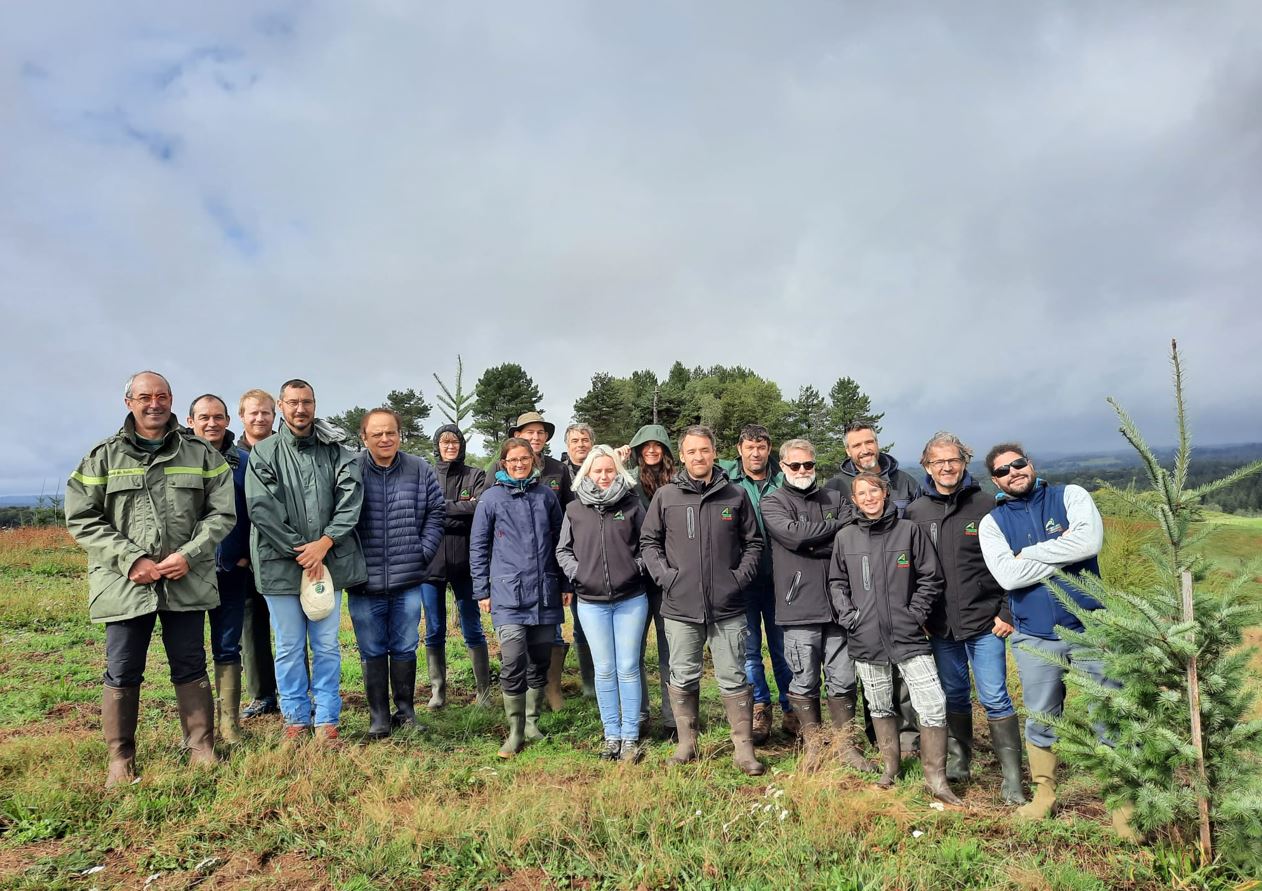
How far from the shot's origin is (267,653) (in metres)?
6.46

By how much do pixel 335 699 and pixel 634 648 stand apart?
2439mm

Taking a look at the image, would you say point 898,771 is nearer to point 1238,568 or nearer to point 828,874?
point 828,874

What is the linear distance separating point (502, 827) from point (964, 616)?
341 centimetres

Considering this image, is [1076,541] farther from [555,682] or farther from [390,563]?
[390,563]

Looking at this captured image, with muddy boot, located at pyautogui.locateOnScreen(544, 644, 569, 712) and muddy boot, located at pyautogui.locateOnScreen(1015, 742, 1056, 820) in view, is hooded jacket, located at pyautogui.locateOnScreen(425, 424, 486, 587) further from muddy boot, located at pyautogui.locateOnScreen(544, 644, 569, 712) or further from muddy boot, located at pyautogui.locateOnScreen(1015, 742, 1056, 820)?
muddy boot, located at pyautogui.locateOnScreen(1015, 742, 1056, 820)

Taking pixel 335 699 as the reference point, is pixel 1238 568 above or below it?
above

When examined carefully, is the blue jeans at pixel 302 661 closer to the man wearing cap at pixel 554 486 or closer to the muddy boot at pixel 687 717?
the man wearing cap at pixel 554 486

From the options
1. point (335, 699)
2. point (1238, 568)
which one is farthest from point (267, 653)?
point (1238, 568)

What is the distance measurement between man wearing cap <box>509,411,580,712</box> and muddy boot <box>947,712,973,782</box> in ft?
11.0

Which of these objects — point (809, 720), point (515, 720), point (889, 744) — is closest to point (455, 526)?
point (515, 720)

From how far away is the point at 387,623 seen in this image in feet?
19.4

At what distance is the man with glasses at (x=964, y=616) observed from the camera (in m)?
4.84

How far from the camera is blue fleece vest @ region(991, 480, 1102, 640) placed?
4.49 meters

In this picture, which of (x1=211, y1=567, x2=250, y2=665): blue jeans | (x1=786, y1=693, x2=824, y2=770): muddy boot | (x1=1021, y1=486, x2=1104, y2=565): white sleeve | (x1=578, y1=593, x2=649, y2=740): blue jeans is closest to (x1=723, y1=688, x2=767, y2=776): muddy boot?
(x1=786, y1=693, x2=824, y2=770): muddy boot
